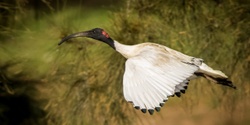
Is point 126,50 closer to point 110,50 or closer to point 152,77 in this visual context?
point 152,77

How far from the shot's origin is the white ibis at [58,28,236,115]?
5.32ft

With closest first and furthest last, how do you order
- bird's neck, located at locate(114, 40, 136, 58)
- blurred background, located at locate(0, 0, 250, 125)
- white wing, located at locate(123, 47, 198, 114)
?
white wing, located at locate(123, 47, 198, 114) → bird's neck, located at locate(114, 40, 136, 58) → blurred background, located at locate(0, 0, 250, 125)

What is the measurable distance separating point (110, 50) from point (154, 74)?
876 mm

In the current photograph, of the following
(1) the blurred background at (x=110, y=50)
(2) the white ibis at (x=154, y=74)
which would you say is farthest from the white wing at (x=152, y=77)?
(1) the blurred background at (x=110, y=50)

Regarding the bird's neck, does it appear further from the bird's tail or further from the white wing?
the bird's tail

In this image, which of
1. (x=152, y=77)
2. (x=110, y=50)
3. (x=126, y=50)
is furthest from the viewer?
(x=110, y=50)

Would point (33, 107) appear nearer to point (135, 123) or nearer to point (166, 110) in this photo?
point (135, 123)

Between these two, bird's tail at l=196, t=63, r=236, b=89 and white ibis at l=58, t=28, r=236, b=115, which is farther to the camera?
bird's tail at l=196, t=63, r=236, b=89

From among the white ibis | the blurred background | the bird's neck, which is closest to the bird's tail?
the white ibis

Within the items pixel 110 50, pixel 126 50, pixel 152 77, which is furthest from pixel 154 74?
pixel 110 50

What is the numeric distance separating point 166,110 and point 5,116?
0.67 meters

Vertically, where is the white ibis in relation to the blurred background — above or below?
above

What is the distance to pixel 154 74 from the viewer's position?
5.67ft

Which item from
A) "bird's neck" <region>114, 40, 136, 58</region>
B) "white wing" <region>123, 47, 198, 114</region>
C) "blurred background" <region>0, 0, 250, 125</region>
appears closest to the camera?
"white wing" <region>123, 47, 198, 114</region>
